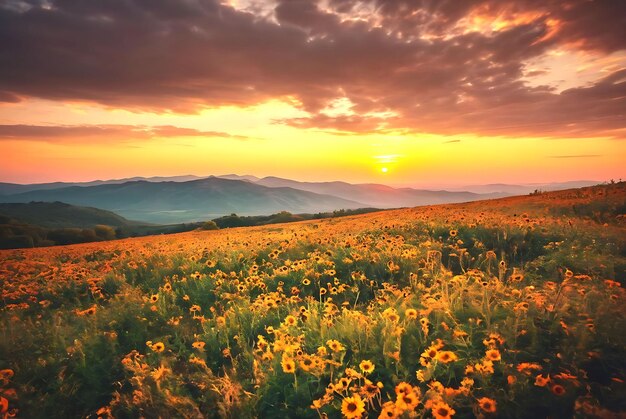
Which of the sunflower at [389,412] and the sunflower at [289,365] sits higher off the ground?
the sunflower at [289,365]

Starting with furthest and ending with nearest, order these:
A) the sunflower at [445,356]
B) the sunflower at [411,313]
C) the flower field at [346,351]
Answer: the sunflower at [411,313]
the sunflower at [445,356]
the flower field at [346,351]

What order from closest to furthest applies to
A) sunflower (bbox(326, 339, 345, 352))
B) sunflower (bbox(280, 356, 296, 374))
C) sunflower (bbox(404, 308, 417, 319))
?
1. sunflower (bbox(280, 356, 296, 374))
2. sunflower (bbox(326, 339, 345, 352))
3. sunflower (bbox(404, 308, 417, 319))

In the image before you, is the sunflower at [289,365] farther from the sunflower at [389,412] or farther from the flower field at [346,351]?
the sunflower at [389,412]

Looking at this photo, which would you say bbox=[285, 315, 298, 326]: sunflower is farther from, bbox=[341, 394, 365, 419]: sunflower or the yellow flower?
bbox=[341, 394, 365, 419]: sunflower

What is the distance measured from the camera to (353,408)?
315 cm

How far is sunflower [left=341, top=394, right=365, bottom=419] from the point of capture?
9.91 feet

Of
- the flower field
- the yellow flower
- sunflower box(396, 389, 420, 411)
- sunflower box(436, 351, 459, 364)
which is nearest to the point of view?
sunflower box(396, 389, 420, 411)

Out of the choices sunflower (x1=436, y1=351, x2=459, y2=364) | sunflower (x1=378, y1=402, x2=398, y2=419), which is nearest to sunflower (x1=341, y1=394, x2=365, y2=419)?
sunflower (x1=378, y1=402, x2=398, y2=419)

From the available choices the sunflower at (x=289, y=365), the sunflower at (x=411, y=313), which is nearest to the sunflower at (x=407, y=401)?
the sunflower at (x=289, y=365)

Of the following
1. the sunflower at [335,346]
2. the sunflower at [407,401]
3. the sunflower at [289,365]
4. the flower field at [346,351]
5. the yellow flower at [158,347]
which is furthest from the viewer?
the yellow flower at [158,347]

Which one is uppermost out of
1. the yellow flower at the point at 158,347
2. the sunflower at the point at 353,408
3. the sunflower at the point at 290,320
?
the sunflower at the point at 290,320

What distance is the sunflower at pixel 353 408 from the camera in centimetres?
302

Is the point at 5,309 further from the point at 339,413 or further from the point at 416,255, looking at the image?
the point at 416,255

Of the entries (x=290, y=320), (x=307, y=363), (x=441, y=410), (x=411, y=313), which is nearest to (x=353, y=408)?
(x=441, y=410)
